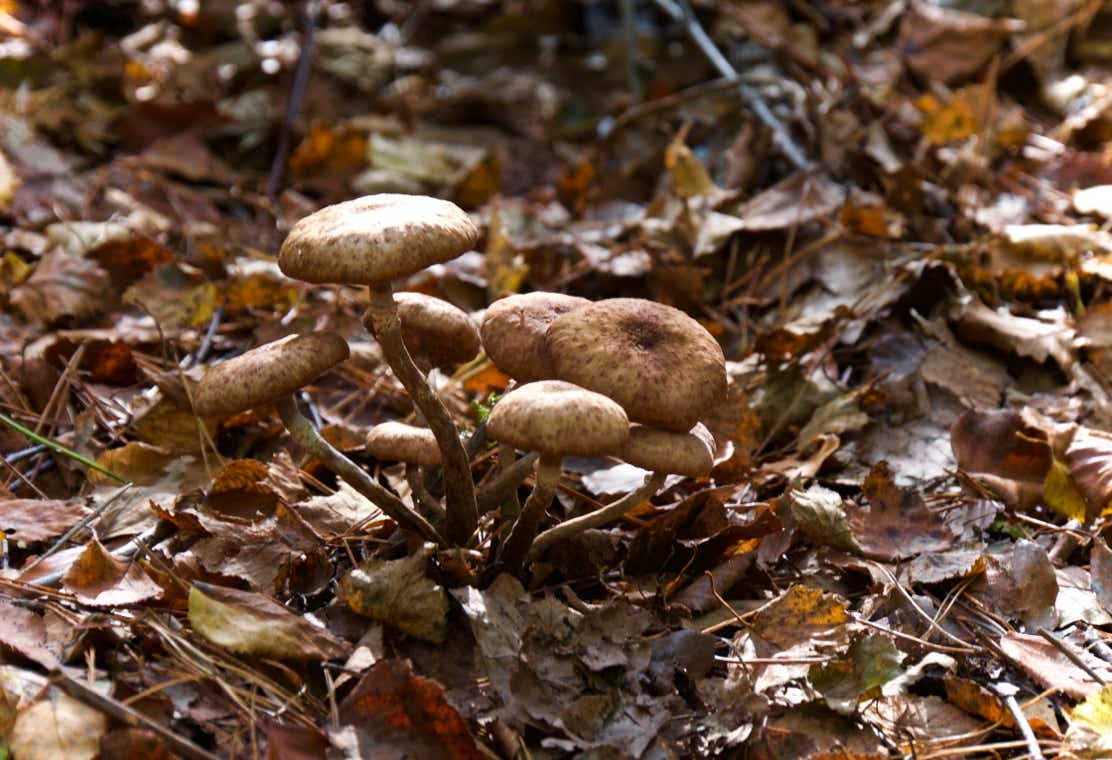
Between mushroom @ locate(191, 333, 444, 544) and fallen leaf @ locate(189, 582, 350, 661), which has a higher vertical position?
mushroom @ locate(191, 333, 444, 544)

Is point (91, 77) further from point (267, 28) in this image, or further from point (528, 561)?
point (528, 561)

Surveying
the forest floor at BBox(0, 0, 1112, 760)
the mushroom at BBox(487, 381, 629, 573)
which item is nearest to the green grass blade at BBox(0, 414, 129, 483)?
the forest floor at BBox(0, 0, 1112, 760)

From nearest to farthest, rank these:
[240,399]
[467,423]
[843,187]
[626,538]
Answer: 1. [240,399]
2. [626,538]
3. [467,423]
4. [843,187]

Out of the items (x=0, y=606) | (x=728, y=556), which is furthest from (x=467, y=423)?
(x=0, y=606)

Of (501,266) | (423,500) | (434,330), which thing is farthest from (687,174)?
(423,500)

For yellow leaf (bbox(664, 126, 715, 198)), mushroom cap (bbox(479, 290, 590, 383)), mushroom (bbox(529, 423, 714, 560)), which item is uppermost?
mushroom cap (bbox(479, 290, 590, 383))

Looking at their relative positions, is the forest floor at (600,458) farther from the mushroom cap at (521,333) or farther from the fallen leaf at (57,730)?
the mushroom cap at (521,333)

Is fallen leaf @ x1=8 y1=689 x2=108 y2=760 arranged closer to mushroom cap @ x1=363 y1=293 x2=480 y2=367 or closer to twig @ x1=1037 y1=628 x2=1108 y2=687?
mushroom cap @ x1=363 y1=293 x2=480 y2=367

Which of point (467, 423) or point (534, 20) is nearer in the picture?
point (467, 423)

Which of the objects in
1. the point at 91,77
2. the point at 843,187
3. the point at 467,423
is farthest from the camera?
the point at 91,77
